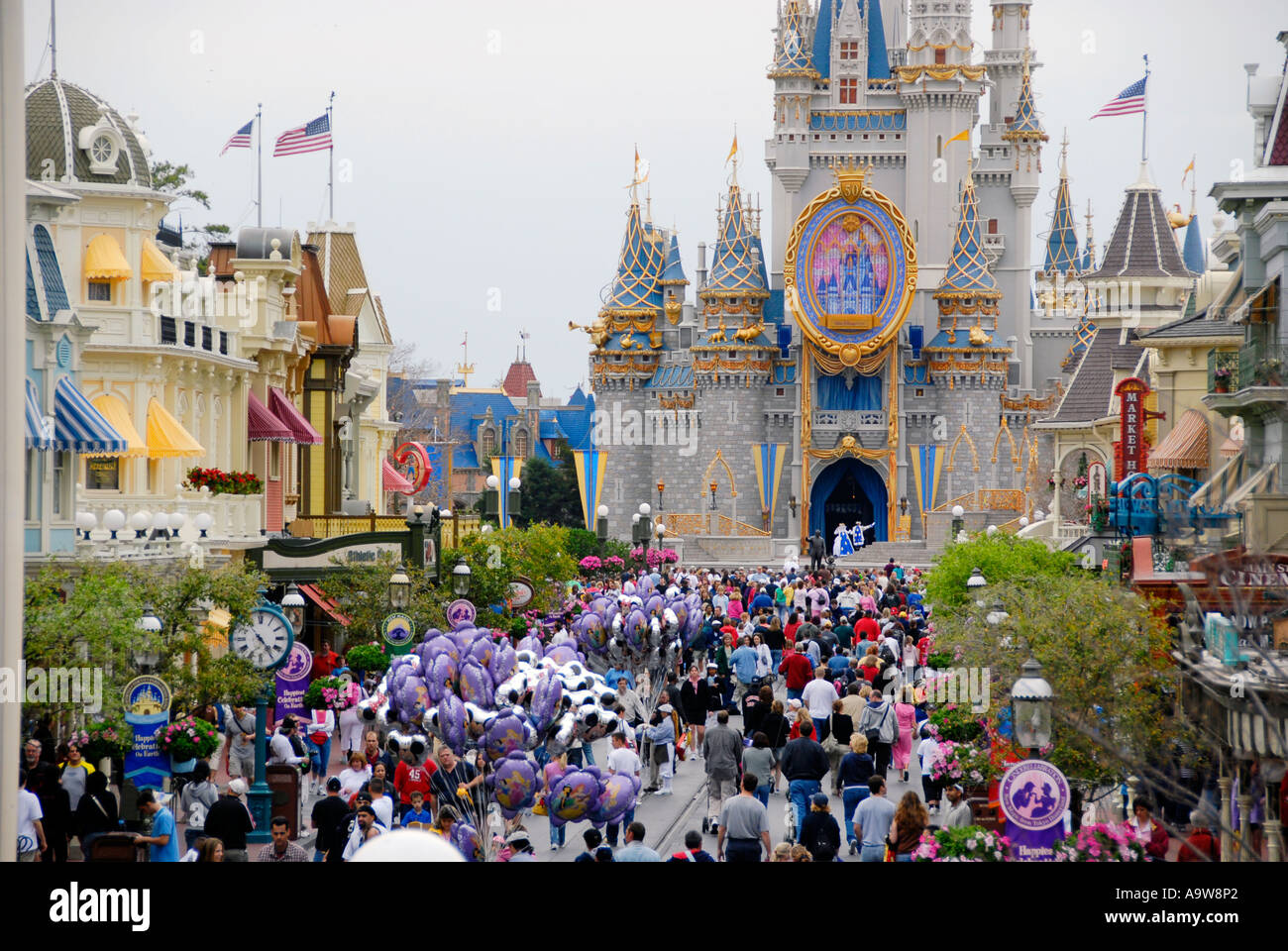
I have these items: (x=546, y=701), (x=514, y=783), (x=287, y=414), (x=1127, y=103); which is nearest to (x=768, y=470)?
(x=1127, y=103)

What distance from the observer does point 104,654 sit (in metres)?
16.6

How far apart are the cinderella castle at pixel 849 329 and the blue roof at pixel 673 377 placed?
92mm

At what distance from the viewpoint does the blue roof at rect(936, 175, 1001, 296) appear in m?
77.2

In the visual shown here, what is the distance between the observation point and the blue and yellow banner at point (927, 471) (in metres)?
76.5

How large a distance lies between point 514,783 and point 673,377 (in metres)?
67.7

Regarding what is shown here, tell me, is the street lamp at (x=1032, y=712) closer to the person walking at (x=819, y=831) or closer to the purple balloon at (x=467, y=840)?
the person walking at (x=819, y=831)

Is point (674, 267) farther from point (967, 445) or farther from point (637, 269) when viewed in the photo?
point (967, 445)

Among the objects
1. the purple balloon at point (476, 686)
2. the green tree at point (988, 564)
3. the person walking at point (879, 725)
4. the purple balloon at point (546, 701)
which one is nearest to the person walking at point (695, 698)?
the person walking at point (879, 725)

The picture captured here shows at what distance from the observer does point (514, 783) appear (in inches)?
541

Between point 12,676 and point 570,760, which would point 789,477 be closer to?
point 570,760

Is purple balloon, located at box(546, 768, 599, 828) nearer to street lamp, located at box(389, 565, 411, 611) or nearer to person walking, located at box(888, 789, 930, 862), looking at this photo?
person walking, located at box(888, 789, 930, 862)

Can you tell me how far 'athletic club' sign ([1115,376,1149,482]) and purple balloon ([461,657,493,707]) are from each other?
19349 mm

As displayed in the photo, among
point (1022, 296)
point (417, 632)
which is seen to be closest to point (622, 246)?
point (1022, 296)

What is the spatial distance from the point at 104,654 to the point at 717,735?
6.08m
